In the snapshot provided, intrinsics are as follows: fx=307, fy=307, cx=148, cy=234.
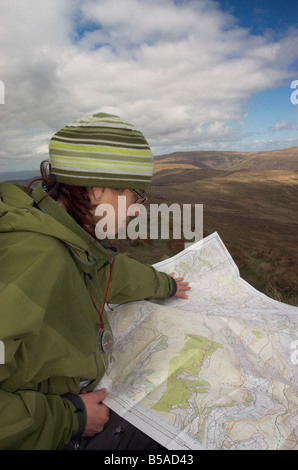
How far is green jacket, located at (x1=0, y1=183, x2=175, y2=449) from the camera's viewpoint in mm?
1300

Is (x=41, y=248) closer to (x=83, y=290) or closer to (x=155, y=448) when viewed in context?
(x=83, y=290)

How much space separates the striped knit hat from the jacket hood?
0.62 feet

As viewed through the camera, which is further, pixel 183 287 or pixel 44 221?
pixel 183 287

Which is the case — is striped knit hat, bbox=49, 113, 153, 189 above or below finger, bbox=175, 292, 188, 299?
above

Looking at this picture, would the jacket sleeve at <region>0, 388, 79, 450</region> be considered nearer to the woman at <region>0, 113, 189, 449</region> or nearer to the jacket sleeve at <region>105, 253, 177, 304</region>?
the woman at <region>0, 113, 189, 449</region>

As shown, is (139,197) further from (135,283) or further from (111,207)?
(135,283)

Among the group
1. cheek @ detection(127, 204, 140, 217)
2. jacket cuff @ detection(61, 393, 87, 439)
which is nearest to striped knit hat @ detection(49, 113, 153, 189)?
cheek @ detection(127, 204, 140, 217)

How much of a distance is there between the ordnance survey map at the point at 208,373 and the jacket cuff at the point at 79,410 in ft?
0.85

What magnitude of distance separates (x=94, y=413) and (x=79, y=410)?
0.10m

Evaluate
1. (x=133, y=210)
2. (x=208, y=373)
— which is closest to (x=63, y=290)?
(x=133, y=210)

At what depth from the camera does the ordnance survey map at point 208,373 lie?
162 centimetres

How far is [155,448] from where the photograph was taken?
1.56 m

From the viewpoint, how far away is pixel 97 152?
1.72 metres

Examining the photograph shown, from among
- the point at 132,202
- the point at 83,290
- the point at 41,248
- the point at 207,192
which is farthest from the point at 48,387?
the point at 207,192
